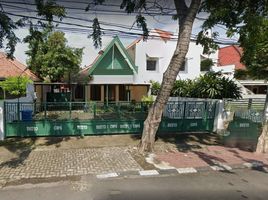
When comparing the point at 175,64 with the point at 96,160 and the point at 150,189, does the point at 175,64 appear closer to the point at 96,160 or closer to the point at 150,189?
the point at 96,160

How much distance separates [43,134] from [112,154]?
11.0ft

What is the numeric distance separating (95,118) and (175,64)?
4431 millimetres

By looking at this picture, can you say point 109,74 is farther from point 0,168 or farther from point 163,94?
point 0,168

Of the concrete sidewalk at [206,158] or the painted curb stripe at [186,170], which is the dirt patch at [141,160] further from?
the painted curb stripe at [186,170]

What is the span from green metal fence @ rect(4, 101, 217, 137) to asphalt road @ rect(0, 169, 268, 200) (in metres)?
4.53

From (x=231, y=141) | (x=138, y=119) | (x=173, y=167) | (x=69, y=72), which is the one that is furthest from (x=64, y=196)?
(x=69, y=72)

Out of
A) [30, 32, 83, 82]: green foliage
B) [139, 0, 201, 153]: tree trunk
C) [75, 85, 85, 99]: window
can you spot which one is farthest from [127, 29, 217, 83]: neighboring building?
[139, 0, 201, 153]: tree trunk

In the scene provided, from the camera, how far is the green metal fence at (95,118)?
420 inches

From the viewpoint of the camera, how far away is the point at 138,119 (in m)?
11.7

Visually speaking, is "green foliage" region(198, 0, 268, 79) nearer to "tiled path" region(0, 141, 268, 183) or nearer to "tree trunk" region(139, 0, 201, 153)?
"tree trunk" region(139, 0, 201, 153)

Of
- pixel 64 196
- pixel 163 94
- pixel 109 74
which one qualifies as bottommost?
pixel 64 196

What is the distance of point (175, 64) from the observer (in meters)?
8.65

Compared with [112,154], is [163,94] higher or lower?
higher

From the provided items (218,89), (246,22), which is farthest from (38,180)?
(218,89)
